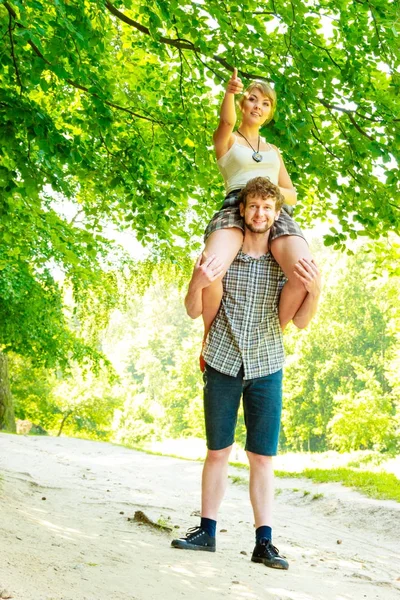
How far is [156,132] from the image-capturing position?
8.50 m

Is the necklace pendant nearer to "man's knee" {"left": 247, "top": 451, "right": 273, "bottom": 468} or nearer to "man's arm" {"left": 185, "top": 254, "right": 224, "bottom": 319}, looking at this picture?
"man's arm" {"left": 185, "top": 254, "right": 224, "bottom": 319}

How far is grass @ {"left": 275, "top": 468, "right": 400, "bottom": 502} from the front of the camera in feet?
29.4

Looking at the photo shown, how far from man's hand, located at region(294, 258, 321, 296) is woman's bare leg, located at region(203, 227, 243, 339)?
38 centimetres

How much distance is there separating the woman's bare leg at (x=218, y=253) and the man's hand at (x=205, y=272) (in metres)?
0.05

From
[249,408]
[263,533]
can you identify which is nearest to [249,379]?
[249,408]

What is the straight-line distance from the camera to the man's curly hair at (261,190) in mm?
4062

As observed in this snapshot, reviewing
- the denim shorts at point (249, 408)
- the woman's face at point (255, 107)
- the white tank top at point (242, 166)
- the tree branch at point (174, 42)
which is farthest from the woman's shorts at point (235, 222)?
the tree branch at point (174, 42)

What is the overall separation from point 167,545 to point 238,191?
224 centimetres

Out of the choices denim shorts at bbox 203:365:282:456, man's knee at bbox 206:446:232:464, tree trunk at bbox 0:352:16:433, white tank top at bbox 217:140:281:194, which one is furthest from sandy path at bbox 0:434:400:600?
tree trunk at bbox 0:352:16:433

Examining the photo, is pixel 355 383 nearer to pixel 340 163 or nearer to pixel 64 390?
pixel 64 390

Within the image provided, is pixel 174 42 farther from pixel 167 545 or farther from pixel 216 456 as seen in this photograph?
pixel 167 545

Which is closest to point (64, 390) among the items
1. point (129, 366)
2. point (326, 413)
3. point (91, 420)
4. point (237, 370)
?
point (91, 420)

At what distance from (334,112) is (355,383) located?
145ft

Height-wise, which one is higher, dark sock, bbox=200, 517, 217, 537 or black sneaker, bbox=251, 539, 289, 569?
dark sock, bbox=200, 517, 217, 537
